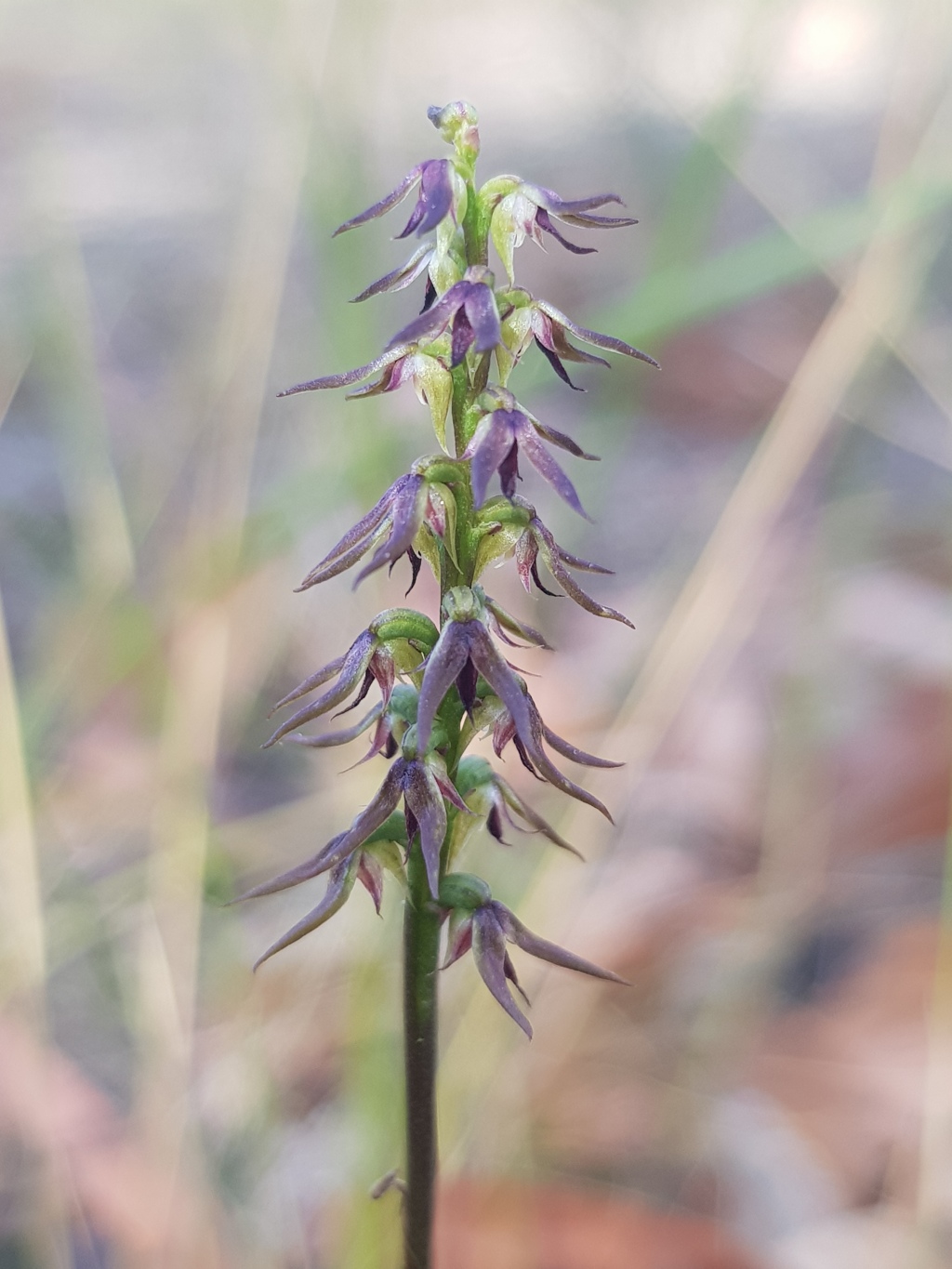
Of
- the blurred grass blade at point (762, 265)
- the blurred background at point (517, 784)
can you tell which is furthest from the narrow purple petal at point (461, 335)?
the blurred grass blade at point (762, 265)

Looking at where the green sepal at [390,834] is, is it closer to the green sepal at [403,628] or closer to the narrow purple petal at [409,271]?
the green sepal at [403,628]

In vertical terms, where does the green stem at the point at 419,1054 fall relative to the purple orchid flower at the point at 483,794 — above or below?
below

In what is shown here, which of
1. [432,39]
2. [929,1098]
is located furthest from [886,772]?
[432,39]

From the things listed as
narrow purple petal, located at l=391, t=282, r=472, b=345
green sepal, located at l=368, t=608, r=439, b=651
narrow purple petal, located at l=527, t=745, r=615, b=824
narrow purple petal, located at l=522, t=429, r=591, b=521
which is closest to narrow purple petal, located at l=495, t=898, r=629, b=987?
narrow purple petal, located at l=527, t=745, r=615, b=824

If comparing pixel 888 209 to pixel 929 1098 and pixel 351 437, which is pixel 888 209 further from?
pixel 929 1098

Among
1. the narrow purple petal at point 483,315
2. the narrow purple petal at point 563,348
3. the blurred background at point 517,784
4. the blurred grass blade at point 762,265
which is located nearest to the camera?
the narrow purple petal at point 483,315

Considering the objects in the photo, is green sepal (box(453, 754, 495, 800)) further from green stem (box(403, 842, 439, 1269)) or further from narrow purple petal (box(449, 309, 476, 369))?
narrow purple petal (box(449, 309, 476, 369))

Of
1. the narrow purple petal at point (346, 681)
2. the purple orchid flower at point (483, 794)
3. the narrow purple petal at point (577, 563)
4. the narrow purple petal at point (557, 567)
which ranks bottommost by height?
the purple orchid flower at point (483, 794)
